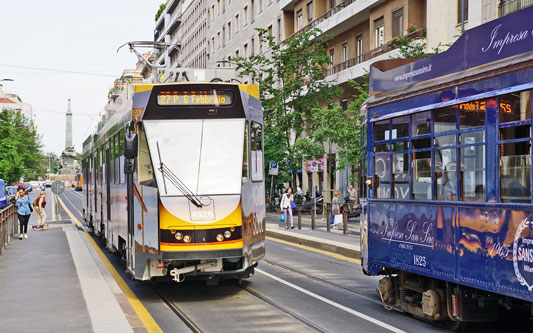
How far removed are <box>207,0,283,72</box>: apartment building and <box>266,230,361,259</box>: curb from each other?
2499 cm

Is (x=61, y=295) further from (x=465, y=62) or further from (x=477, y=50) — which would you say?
(x=477, y=50)

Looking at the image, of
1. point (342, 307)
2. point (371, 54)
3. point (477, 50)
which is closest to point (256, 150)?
point (342, 307)

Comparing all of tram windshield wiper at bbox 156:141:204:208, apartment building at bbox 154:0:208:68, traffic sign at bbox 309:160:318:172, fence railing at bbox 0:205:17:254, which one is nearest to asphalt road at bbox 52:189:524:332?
tram windshield wiper at bbox 156:141:204:208

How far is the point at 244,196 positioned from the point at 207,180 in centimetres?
59

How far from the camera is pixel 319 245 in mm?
20891

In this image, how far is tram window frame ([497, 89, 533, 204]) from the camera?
6.96 metres

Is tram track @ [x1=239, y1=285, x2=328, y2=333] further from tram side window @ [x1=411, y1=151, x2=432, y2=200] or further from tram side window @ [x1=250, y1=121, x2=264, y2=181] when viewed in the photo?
tram side window @ [x1=411, y1=151, x2=432, y2=200]

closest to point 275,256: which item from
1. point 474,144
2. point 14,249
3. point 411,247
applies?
point 14,249

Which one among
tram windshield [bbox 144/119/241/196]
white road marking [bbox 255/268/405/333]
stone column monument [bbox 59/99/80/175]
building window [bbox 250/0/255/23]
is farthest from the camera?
stone column monument [bbox 59/99/80/175]

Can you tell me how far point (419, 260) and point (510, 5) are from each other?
1885 centimetres

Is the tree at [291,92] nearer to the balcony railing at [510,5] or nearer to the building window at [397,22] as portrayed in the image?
the building window at [397,22]

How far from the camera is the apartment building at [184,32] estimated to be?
8554 centimetres

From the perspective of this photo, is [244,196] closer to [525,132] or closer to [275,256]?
[525,132]

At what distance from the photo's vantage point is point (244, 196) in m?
11.4
